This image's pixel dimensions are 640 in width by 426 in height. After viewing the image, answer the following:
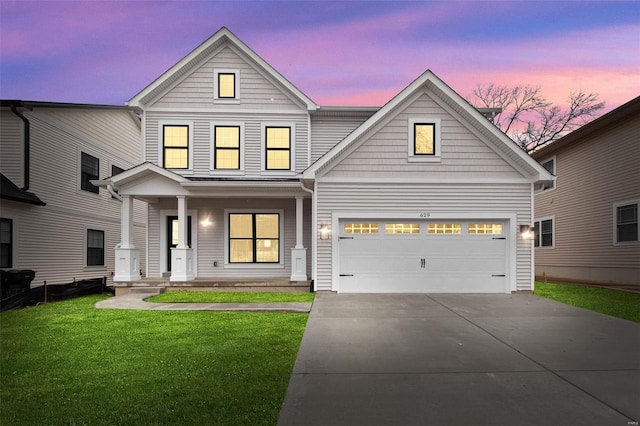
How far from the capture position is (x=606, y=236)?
14.2 meters

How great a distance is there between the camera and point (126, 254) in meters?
11.8

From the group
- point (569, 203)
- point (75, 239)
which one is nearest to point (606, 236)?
point (569, 203)

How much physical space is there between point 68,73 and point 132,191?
11304mm

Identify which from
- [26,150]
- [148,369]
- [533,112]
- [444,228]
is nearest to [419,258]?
[444,228]

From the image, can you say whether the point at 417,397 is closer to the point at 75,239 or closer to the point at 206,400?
the point at 206,400

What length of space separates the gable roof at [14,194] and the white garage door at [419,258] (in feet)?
32.4

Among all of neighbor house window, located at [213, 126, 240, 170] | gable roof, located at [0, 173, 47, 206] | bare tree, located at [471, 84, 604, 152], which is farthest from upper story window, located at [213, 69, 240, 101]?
bare tree, located at [471, 84, 604, 152]

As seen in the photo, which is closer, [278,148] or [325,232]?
[325,232]

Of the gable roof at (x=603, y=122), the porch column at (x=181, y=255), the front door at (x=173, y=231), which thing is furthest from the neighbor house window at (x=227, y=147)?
the gable roof at (x=603, y=122)

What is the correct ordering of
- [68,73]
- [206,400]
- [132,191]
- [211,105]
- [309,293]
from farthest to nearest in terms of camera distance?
[68,73] < [211,105] < [132,191] < [309,293] < [206,400]

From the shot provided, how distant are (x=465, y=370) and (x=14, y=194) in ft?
43.5

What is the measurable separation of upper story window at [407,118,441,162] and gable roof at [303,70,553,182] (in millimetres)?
723

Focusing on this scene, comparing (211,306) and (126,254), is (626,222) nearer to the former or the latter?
(211,306)

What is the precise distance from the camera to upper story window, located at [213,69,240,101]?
1356 cm
